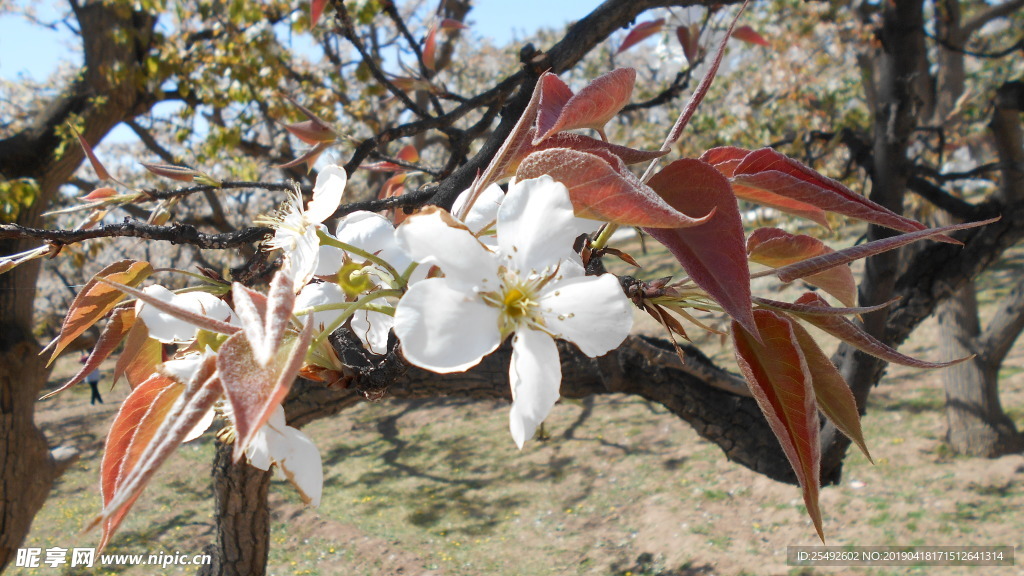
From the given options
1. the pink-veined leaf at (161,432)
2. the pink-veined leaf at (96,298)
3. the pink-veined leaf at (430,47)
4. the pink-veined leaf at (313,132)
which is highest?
the pink-veined leaf at (430,47)

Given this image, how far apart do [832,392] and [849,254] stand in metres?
0.08

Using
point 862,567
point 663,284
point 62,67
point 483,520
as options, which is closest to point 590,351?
point 663,284

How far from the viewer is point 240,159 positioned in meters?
4.02

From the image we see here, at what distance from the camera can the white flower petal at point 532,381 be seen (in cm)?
29

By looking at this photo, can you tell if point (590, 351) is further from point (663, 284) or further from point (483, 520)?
point (483, 520)

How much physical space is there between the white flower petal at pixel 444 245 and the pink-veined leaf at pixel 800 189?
0.15 m

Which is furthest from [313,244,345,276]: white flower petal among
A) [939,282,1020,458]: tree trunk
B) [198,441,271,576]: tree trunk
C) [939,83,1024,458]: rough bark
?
[939,282,1020,458]: tree trunk

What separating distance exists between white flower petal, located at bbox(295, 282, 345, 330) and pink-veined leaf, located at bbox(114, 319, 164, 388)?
15 cm

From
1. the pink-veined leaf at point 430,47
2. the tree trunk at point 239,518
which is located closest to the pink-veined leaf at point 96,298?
the pink-veined leaf at point 430,47

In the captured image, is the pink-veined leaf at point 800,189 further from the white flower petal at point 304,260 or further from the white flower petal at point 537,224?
the white flower petal at point 304,260

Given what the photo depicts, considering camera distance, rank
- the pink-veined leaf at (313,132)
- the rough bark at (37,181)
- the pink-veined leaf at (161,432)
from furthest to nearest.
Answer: the rough bark at (37,181), the pink-veined leaf at (313,132), the pink-veined leaf at (161,432)

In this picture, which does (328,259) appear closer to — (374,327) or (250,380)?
(374,327)

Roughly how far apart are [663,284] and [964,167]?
14.3 meters

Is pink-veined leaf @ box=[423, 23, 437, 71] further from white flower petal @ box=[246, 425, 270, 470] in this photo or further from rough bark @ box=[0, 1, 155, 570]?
rough bark @ box=[0, 1, 155, 570]
